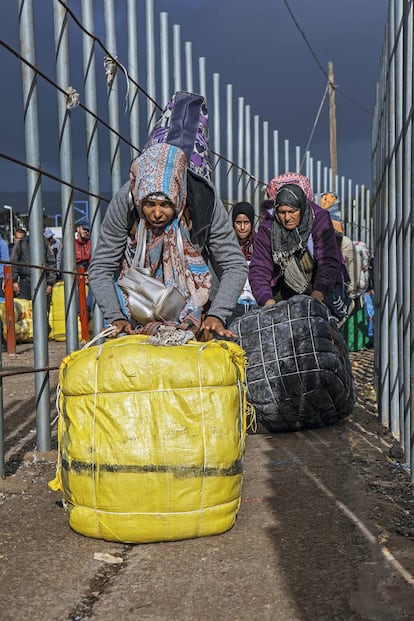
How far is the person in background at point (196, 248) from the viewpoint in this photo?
3.61 meters

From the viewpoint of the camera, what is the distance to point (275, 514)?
334cm

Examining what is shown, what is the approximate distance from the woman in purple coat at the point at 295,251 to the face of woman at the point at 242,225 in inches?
34.4

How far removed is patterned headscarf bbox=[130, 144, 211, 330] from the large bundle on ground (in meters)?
1.47

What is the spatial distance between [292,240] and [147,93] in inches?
73.9

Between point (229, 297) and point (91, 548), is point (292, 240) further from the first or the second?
point (91, 548)

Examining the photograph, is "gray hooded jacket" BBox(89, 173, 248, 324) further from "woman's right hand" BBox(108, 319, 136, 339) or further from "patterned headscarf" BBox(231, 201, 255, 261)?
"patterned headscarf" BBox(231, 201, 255, 261)

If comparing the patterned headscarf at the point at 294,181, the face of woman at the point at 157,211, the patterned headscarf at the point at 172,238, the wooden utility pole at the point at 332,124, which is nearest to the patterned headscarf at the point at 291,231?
the patterned headscarf at the point at 294,181

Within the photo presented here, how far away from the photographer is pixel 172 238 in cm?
362

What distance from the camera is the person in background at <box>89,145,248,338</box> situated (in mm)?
3611

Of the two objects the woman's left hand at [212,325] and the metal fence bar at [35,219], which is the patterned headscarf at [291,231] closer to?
Result: the metal fence bar at [35,219]

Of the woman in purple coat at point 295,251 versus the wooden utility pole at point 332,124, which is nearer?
the woman in purple coat at point 295,251

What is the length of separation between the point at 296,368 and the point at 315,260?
87 centimetres

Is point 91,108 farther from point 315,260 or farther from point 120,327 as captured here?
point 120,327

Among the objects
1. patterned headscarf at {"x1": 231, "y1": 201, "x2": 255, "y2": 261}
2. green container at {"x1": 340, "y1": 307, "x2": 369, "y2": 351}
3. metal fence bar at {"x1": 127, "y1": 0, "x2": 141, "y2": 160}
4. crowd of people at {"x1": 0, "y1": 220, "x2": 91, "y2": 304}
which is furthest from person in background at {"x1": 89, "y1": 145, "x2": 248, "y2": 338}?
green container at {"x1": 340, "y1": 307, "x2": 369, "y2": 351}
